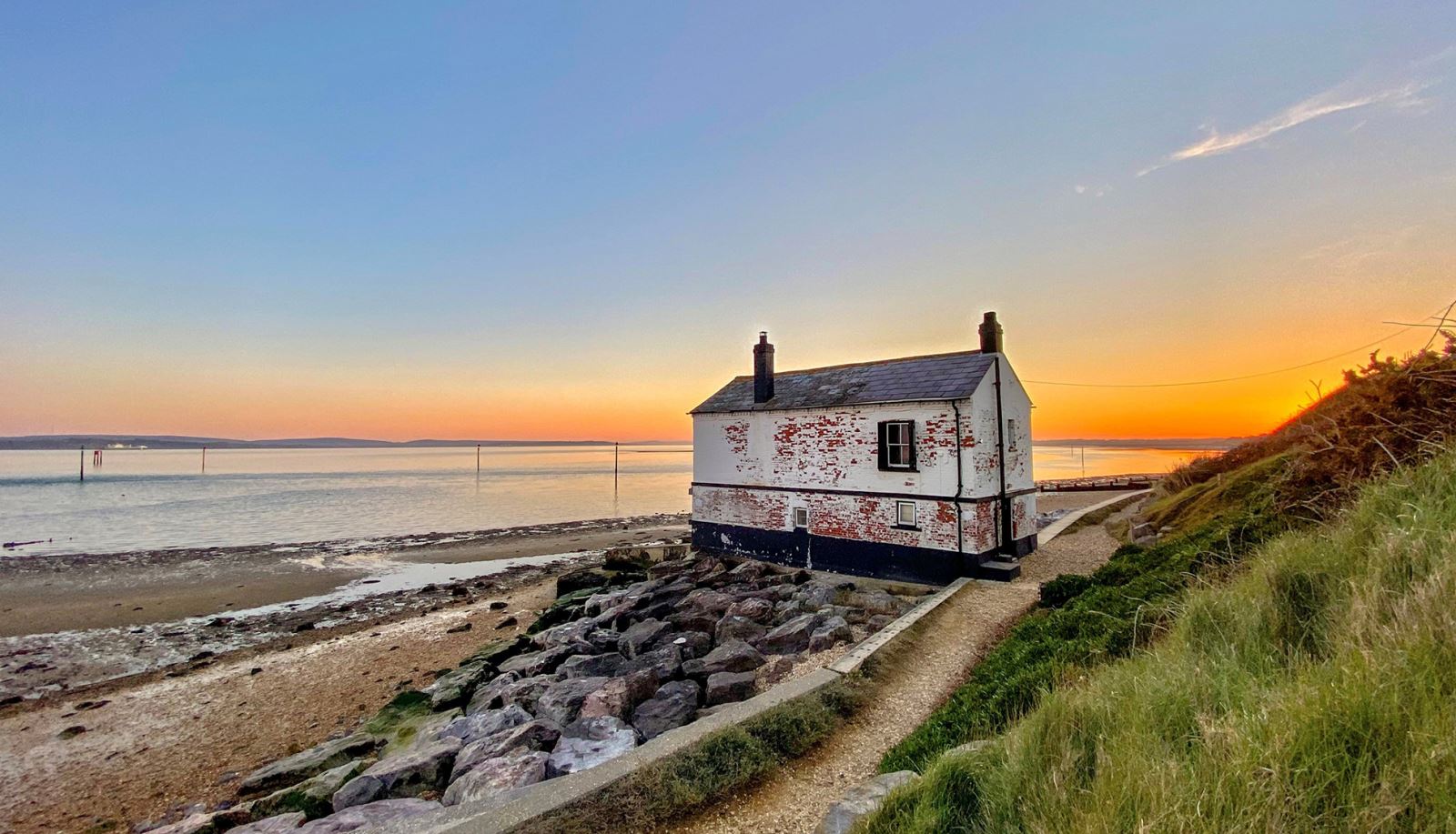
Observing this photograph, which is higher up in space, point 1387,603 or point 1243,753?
point 1387,603

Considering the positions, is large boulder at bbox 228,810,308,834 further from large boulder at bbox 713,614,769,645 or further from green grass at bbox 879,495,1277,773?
green grass at bbox 879,495,1277,773

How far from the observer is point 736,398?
21172 mm

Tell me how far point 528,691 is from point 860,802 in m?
7.69

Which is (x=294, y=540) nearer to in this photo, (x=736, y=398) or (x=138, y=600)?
(x=138, y=600)

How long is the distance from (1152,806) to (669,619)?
1084cm

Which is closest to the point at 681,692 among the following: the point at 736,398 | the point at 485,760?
the point at 485,760

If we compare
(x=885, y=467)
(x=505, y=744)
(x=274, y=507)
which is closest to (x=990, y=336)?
(x=885, y=467)

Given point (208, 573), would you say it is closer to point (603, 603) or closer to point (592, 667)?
point (603, 603)

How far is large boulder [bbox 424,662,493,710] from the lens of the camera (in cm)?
1130

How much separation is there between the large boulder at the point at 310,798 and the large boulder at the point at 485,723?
4.37ft

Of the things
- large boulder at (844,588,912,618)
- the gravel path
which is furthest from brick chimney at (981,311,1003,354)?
large boulder at (844,588,912,618)

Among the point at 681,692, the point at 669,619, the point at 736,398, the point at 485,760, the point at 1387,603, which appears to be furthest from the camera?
the point at 736,398

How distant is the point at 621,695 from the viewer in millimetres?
8648

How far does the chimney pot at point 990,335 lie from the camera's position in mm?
16734
